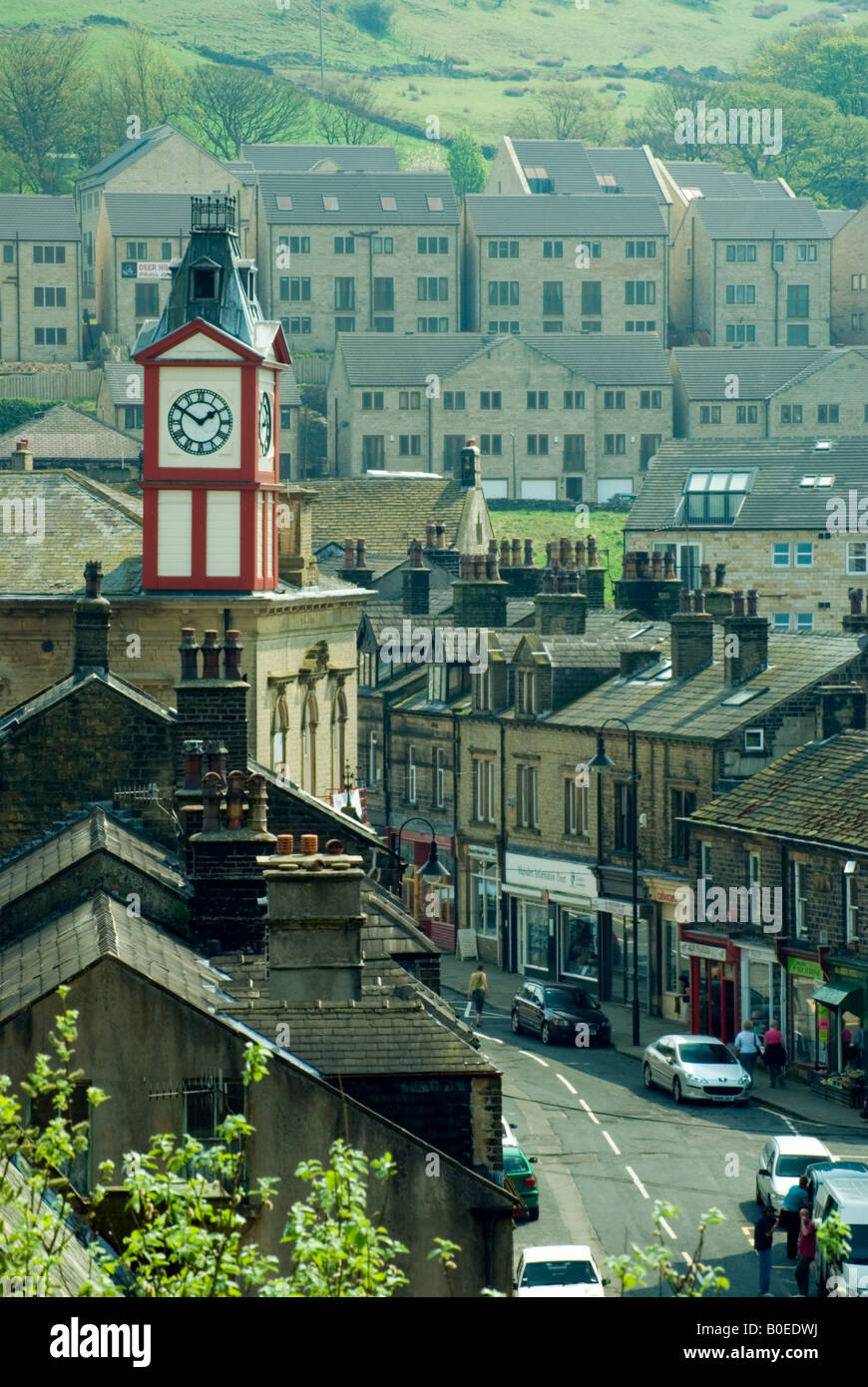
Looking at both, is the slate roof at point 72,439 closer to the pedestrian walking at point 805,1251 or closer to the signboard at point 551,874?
the signboard at point 551,874

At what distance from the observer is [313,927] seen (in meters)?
25.0

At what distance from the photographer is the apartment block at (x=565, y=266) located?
150 metres

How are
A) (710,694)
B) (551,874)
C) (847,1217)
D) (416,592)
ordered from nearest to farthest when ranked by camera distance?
(847,1217) < (710,694) < (551,874) < (416,592)

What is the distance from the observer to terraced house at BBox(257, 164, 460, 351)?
148m

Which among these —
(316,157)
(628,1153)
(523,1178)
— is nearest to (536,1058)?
(628,1153)

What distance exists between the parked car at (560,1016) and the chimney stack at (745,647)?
9422 millimetres

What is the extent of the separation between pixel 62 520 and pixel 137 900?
33117 millimetres

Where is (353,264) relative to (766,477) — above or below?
above

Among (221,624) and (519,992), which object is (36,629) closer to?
(221,624)

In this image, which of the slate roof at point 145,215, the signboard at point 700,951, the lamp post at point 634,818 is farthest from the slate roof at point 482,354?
the signboard at point 700,951

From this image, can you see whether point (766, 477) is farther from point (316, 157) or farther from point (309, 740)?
point (316, 157)

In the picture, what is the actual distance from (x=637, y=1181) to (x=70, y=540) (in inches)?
943

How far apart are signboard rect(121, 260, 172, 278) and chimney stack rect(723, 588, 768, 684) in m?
88.0
